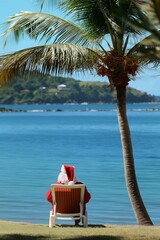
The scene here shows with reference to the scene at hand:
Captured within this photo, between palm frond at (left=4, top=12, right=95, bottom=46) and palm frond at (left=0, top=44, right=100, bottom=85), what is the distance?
620 millimetres

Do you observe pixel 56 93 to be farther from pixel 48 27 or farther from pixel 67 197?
pixel 67 197

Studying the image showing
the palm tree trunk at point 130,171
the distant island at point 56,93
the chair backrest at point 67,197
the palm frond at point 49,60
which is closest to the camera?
the chair backrest at point 67,197

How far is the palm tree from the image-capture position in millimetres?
13484

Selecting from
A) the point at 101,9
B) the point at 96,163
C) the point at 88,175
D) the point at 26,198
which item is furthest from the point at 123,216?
the point at 96,163

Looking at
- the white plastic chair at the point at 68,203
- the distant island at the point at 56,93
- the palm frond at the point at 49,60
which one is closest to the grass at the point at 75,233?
the white plastic chair at the point at 68,203

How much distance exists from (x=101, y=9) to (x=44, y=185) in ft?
49.8

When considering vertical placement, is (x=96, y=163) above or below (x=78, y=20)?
below

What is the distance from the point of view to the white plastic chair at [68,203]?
1173 centimetres

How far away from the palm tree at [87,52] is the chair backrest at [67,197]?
213cm

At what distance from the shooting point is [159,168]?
1451 inches

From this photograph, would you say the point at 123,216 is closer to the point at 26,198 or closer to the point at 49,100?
the point at 26,198

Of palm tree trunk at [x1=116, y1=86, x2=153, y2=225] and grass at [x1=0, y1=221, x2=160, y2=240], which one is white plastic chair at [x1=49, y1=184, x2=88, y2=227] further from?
palm tree trunk at [x1=116, y1=86, x2=153, y2=225]

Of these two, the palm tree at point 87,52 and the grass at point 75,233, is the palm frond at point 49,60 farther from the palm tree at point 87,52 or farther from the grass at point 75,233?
the grass at point 75,233

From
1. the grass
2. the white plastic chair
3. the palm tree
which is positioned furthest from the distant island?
the grass
